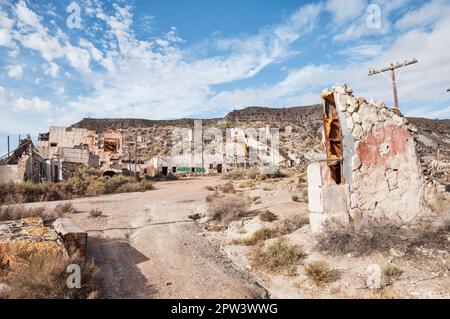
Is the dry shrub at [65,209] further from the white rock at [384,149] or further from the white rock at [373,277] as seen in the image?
the white rock at [384,149]

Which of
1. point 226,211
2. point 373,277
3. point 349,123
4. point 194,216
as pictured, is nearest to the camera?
point 373,277

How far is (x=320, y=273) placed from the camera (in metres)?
6.03

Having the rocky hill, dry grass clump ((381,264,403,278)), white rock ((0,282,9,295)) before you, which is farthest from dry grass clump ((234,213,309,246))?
→ the rocky hill

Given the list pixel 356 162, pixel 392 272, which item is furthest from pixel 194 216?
pixel 392 272

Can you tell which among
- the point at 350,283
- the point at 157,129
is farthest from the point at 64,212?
the point at 157,129

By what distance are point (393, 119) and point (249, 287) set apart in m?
5.18

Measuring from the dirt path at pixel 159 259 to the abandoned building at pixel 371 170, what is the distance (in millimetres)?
2803

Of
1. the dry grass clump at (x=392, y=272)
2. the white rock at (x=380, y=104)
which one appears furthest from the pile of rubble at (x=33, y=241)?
the white rock at (x=380, y=104)

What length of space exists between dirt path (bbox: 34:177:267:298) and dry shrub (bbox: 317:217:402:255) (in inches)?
75.6

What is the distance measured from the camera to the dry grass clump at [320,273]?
19.3ft

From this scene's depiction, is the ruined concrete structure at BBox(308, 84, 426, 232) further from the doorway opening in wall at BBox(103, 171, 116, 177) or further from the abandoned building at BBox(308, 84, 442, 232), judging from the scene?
the doorway opening in wall at BBox(103, 171, 116, 177)

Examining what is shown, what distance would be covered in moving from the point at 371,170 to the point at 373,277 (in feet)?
9.57

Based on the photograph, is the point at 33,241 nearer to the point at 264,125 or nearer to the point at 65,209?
the point at 65,209
